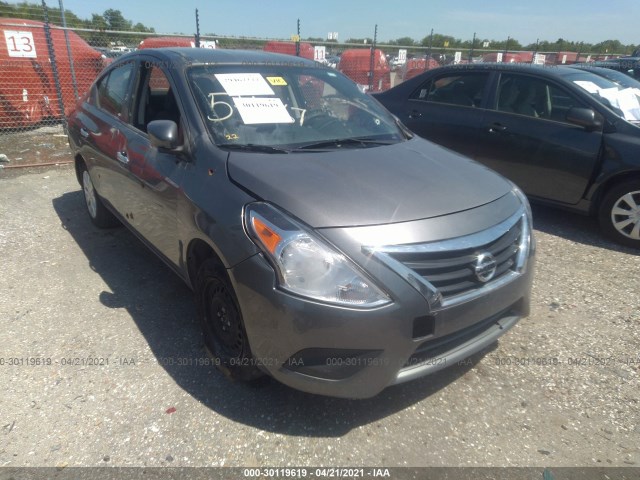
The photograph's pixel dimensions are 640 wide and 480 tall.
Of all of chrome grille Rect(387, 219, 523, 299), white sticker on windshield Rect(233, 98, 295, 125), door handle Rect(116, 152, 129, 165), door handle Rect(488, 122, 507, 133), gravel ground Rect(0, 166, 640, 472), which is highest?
white sticker on windshield Rect(233, 98, 295, 125)

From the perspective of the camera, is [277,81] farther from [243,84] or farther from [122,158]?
[122,158]

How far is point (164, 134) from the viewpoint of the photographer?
265cm

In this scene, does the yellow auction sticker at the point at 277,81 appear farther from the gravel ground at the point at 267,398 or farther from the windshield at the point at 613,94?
the windshield at the point at 613,94

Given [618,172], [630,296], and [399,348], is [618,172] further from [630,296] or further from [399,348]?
[399,348]

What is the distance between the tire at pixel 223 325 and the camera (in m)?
2.36

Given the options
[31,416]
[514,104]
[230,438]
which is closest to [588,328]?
[230,438]

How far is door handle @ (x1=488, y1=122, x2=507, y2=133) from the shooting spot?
17.0 feet

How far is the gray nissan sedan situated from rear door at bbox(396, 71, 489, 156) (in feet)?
7.97

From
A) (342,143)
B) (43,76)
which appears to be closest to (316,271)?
(342,143)

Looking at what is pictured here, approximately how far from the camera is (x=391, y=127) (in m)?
3.39

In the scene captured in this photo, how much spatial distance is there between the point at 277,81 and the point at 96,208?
2.46m

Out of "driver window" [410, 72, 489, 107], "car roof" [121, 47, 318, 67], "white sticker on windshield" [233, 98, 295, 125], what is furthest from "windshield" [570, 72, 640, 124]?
"white sticker on windshield" [233, 98, 295, 125]

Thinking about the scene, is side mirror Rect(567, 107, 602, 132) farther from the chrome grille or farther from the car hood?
the chrome grille

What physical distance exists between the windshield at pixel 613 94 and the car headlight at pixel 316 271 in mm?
4019
